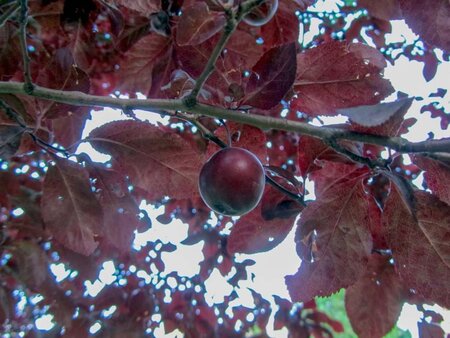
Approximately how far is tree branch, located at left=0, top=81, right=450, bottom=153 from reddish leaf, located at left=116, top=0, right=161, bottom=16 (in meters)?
0.58

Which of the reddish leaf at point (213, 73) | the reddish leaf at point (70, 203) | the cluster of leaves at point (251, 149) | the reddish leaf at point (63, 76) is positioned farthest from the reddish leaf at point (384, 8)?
the reddish leaf at point (70, 203)

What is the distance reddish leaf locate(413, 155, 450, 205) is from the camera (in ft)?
3.73

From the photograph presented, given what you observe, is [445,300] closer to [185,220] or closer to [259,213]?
[259,213]

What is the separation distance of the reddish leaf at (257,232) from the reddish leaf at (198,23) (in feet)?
2.10

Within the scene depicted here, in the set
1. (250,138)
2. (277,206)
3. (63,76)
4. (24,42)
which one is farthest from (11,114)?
(277,206)

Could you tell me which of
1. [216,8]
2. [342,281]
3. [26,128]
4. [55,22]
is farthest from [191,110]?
[55,22]

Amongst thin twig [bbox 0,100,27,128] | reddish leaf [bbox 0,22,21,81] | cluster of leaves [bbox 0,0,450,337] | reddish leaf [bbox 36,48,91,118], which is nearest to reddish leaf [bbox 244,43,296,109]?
cluster of leaves [bbox 0,0,450,337]

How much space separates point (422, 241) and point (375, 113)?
0.54 meters

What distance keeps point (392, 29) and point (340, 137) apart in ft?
7.84

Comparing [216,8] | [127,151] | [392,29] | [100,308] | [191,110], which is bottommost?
[100,308]

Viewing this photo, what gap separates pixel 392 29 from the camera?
2969 millimetres

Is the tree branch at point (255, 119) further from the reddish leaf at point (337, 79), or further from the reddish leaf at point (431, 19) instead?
the reddish leaf at point (431, 19)

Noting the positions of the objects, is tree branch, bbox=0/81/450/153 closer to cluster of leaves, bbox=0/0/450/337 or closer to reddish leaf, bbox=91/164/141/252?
cluster of leaves, bbox=0/0/450/337

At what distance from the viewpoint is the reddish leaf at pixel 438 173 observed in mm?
1138
